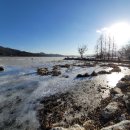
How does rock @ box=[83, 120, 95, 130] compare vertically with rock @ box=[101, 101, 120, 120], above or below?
below

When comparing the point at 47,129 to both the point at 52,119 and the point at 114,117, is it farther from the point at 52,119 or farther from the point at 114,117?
the point at 114,117

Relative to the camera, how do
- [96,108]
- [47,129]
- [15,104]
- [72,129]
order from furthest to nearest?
[15,104] < [96,108] < [47,129] < [72,129]

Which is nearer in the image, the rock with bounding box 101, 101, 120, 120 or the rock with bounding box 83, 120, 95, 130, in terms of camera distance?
the rock with bounding box 83, 120, 95, 130

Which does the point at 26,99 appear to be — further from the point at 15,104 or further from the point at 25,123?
the point at 25,123

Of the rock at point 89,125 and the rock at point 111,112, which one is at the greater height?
the rock at point 111,112

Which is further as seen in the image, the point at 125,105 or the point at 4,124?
the point at 125,105

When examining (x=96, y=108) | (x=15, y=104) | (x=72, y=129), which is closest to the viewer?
(x=72, y=129)

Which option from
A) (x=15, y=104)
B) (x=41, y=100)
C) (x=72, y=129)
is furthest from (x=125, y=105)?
(x=15, y=104)

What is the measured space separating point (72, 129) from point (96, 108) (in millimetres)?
5510

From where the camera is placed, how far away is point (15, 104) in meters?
17.7

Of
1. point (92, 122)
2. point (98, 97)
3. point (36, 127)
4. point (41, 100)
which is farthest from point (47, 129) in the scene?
point (98, 97)

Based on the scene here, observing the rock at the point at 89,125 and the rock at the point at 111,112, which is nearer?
the rock at the point at 89,125

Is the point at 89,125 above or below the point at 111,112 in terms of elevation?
below

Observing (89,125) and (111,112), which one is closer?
(89,125)
